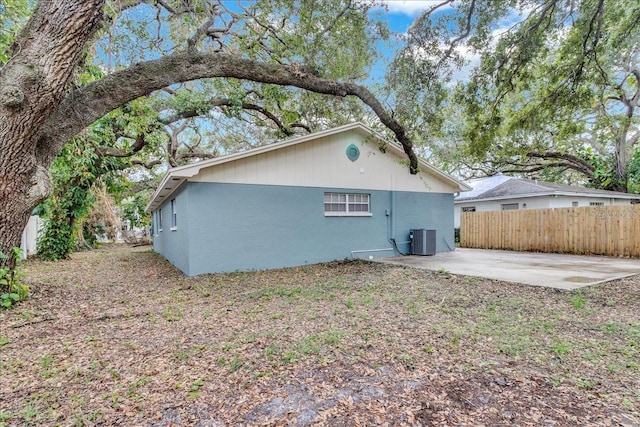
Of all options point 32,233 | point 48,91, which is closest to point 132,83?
point 48,91

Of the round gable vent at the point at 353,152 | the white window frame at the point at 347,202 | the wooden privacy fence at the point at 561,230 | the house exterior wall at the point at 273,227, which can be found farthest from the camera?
the wooden privacy fence at the point at 561,230

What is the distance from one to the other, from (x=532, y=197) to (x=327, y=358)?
15086mm

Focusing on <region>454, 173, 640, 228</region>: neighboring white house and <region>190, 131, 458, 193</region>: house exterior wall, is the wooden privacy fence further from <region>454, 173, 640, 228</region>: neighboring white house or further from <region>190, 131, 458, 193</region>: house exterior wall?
<region>190, 131, 458, 193</region>: house exterior wall

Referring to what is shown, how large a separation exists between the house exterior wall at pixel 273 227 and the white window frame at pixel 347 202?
14 cm

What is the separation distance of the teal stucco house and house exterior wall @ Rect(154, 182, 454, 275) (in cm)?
3

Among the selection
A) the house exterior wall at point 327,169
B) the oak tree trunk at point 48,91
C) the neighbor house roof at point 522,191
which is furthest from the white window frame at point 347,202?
the neighbor house roof at point 522,191

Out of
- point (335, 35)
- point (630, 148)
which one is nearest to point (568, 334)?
point (335, 35)

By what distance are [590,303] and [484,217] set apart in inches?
394

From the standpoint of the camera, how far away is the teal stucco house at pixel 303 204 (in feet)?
26.9

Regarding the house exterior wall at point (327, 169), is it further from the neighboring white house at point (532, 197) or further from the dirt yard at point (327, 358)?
the neighboring white house at point (532, 197)

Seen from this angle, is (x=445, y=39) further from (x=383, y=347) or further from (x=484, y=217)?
(x=484, y=217)

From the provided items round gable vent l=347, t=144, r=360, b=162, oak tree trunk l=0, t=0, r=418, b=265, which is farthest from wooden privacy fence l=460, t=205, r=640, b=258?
oak tree trunk l=0, t=0, r=418, b=265

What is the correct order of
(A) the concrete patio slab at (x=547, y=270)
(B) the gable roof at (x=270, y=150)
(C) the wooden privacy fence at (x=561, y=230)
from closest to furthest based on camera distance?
(A) the concrete patio slab at (x=547, y=270) → (B) the gable roof at (x=270, y=150) → (C) the wooden privacy fence at (x=561, y=230)

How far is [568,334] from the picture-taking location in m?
3.83
